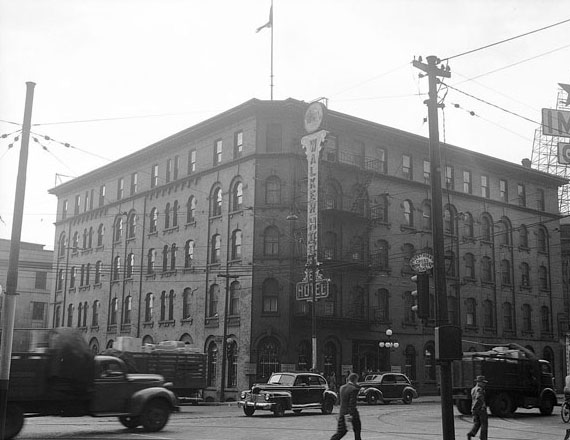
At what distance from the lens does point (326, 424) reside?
23.9 meters

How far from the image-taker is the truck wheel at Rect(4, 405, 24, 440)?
17.5 metres

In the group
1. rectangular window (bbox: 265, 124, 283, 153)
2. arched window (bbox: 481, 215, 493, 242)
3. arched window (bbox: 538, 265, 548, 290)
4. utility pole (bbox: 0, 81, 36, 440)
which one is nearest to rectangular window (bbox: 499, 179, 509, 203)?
arched window (bbox: 481, 215, 493, 242)

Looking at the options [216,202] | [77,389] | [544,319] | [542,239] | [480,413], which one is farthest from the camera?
[542,239]

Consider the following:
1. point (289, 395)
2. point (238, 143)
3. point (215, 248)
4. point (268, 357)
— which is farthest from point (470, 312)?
point (289, 395)

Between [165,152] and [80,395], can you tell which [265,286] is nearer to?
[165,152]

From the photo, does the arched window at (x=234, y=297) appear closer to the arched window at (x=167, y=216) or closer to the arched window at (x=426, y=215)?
the arched window at (x=167, y=216)

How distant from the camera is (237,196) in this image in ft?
152

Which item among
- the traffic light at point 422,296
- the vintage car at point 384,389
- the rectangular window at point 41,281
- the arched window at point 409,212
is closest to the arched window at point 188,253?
the arched window at point 409,212

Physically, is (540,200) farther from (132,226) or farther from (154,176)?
(132,226)

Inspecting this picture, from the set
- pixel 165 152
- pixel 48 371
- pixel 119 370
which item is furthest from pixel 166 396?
pixel 165 152

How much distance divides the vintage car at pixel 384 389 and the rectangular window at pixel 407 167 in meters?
17.5

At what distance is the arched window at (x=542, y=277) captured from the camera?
197 feet

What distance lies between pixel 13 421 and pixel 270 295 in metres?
26.3

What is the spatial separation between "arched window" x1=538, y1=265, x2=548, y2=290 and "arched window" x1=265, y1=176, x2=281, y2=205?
27536 millimetres
